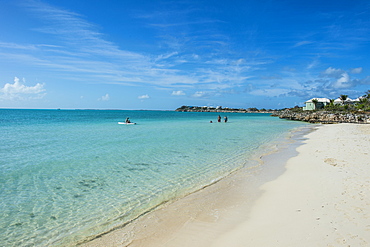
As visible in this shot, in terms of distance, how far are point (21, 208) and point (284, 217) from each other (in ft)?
22.9

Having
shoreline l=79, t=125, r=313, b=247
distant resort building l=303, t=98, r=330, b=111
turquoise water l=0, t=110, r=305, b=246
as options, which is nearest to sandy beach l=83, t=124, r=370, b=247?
shoreline l=79, t=125, r=313, b=247

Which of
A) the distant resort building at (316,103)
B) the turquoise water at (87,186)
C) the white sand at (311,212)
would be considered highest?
the distant resort building at (316,103)

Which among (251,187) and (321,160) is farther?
(321,160)

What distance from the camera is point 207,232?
193 inches

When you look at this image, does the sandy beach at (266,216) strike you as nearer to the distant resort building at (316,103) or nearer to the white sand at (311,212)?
the white sand at (311,212)

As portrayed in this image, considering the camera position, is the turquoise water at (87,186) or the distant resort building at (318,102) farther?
the distant resort building at (318,102)

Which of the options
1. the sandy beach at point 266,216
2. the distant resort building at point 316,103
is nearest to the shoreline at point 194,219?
the sandy beach at point 266,216

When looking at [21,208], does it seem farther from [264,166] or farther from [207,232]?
[264,166]

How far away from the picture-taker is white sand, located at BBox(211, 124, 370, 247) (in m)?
4.30

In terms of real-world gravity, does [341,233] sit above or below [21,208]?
above

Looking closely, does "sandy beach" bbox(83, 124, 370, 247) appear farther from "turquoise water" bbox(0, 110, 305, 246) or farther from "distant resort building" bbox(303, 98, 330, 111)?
"distant resort building" bbox(303, 98, 330, 111)

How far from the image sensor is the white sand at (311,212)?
4.30 metres

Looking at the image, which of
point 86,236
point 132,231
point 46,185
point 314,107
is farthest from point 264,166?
point 314,107

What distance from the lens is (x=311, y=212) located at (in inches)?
214
